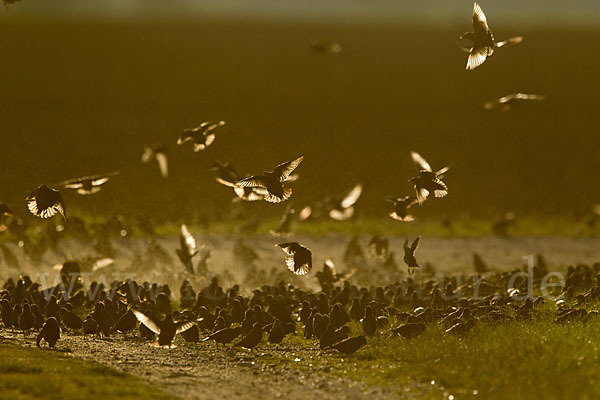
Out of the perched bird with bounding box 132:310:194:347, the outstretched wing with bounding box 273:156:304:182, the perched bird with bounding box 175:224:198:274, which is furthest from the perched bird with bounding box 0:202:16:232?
the outstretched wing with bounding box 273:156:304:182

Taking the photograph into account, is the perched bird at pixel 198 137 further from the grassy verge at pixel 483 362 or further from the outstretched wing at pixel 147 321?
the grassy verge at pixel 483 362

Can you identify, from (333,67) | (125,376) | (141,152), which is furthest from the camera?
(333,67)

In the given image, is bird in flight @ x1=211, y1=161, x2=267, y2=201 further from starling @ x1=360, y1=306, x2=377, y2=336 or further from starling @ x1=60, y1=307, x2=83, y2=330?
starling @ x1=60, y1=307, x2=83, y2=330

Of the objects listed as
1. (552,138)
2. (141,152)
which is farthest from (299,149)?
(552,138)

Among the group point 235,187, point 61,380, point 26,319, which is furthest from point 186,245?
point 61,380

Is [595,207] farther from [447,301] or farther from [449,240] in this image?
[447,301]
